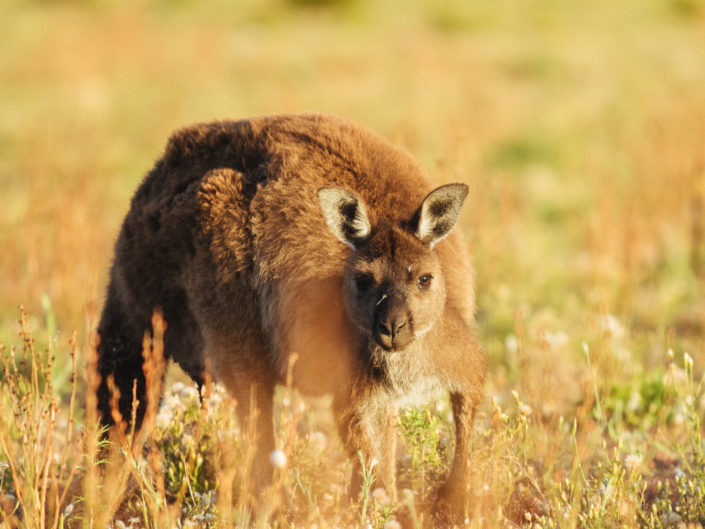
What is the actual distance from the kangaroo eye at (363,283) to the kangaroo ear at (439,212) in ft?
0.92

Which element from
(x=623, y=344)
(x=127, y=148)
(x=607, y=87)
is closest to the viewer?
(x=623, y=344)

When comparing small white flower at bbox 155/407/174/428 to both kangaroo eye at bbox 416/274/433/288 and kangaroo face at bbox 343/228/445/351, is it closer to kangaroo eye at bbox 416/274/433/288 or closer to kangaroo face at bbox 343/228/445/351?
kangaroo face at bbox 343/228/445/351

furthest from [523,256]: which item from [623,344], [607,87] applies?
[607,87]

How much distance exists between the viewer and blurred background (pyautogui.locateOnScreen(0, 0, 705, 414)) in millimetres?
5695

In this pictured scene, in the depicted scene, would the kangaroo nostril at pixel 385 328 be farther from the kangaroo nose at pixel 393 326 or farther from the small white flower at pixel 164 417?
the small white flower at pixel 164 417

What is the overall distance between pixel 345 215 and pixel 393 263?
28cm

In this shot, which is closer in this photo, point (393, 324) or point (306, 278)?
point (393, 324)

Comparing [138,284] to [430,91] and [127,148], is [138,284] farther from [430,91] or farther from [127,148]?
[430,91]

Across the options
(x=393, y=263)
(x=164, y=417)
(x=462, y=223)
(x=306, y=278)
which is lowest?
(x=462, y=223)

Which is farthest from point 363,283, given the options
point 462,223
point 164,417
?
point 462,223

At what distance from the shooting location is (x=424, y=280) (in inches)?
132

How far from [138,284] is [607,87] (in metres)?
11.6

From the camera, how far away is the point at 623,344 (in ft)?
16.9

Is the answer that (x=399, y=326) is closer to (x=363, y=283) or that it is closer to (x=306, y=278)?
(x=363, y=283)
